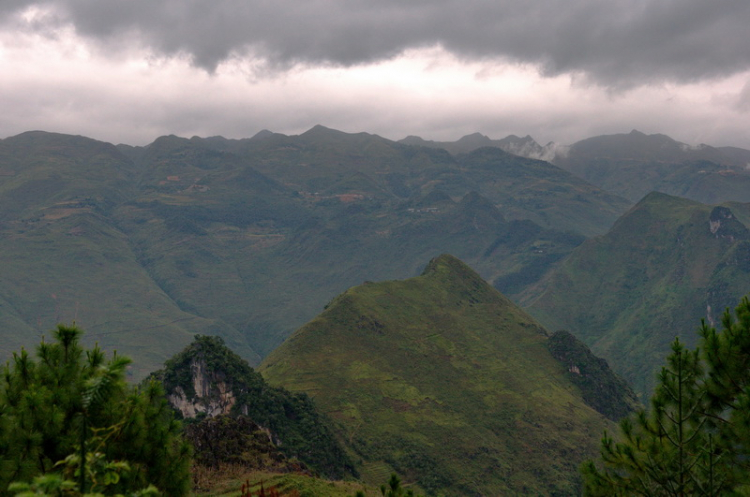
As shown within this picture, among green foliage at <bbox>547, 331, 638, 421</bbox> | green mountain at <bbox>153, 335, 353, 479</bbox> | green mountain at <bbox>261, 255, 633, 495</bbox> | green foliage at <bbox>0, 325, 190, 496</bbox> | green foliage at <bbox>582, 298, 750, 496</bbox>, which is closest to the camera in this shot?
green foliage at <bbox>0, 325, 190, 496</bbox>

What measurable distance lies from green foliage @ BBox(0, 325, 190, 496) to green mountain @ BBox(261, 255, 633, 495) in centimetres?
9386

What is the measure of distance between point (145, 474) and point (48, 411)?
3.02 meters

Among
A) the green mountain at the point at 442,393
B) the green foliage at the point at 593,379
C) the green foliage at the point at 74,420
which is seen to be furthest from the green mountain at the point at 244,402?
the green foliage at the point at 593,379

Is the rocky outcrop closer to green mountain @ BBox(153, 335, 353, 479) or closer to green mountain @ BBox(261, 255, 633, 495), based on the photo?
green mountain @ BBox(153, 335, 353, 479)

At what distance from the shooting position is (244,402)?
96.1 meters

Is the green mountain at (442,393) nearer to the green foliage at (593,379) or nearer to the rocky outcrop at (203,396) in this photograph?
the green foliage at (593,379)

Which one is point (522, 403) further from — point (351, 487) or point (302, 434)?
point (351, 487)

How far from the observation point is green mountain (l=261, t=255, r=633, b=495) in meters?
112

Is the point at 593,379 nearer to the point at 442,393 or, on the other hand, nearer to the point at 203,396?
the point at 442,393

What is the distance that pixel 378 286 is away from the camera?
196m

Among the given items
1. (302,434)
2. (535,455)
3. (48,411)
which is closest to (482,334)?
(535,455)

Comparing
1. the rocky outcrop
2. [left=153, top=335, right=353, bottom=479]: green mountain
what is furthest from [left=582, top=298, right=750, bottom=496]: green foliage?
the rocky outcrop

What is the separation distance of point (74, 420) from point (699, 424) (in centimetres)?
2140

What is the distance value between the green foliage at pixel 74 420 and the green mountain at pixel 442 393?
93.9 metres
